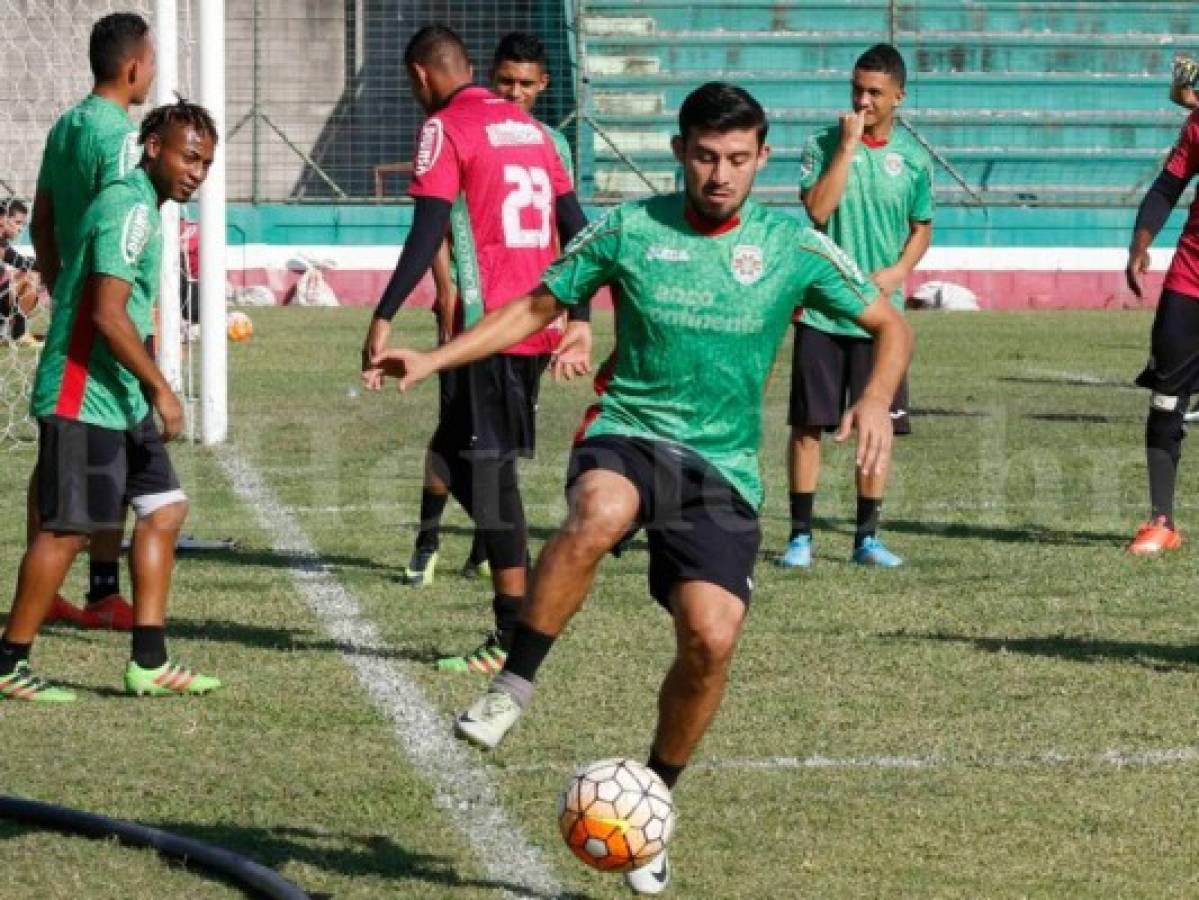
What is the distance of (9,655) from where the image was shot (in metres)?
7.11

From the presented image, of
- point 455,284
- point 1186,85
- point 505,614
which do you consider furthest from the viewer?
point 1186,85

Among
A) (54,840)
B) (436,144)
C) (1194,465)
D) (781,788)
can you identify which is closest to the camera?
(54,840)

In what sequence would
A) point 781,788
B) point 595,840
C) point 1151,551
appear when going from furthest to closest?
point 1151,551
point 781,788
point 595,840

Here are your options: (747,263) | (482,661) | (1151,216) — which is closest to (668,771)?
(747,263)

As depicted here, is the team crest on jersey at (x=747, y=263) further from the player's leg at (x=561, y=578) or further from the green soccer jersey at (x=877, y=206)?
the green soccer jersey at (x=877, y=206)

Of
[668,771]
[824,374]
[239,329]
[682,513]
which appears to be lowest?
[239,329]

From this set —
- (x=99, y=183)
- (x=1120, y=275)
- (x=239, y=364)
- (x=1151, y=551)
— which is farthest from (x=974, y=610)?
(x=1120, y=275)

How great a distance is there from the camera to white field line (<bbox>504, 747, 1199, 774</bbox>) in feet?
20.4

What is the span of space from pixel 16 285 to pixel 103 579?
9.61 m

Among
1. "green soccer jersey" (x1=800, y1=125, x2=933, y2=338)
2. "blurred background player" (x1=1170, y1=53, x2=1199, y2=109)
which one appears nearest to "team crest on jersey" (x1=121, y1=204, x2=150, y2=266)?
"green soccer jersey" (x1=800, y1=125, x2=933, y2=338)

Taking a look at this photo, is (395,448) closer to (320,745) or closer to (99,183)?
(99,183)

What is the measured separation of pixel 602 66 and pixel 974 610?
21.6 meters

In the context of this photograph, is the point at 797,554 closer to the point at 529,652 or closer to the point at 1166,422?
the point at 1166,422

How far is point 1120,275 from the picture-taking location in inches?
1078
